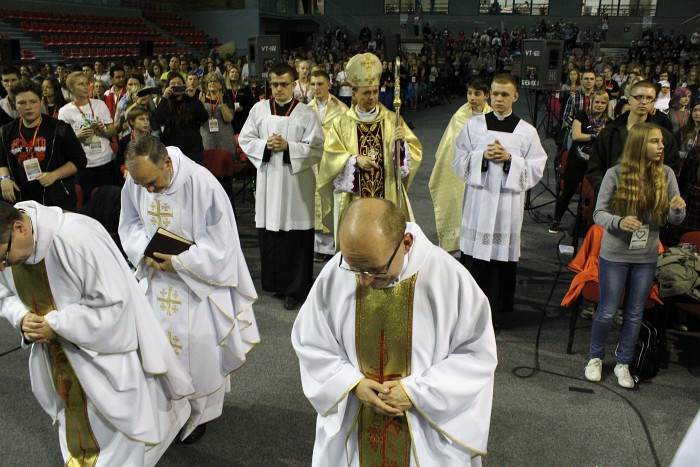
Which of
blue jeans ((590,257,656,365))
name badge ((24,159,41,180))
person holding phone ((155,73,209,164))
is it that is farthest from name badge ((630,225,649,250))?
person holding phone ((155,73,209,164))

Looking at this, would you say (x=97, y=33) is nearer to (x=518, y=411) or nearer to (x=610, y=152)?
(x=610, y=152)

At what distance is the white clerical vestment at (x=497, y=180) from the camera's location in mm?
4598

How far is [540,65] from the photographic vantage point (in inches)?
306

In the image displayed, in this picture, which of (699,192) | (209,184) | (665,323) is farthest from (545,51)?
(209,184)

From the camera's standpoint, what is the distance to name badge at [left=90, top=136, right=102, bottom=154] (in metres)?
6.29

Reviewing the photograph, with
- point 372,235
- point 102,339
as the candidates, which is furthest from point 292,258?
point 372,235

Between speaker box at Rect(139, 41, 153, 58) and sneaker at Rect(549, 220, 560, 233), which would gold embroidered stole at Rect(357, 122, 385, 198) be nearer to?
sneaker at Rect(549, 220, 560, 233)

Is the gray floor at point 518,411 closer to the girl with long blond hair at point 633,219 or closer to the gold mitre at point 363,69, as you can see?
the girl with long blond hair at point 633,219

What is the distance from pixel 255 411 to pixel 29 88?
2.83 metres

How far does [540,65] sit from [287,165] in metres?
4.06

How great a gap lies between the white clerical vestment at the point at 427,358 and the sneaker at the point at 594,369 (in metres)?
2.11

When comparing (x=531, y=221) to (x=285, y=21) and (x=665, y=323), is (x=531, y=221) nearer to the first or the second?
(x=665, y=323)

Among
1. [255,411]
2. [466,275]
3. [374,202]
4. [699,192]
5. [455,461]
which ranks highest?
[374,202]

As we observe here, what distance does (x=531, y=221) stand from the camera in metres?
7.77
